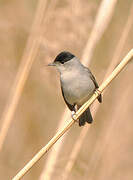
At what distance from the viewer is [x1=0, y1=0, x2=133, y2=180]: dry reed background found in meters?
2.84

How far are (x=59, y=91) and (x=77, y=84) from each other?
71 cm

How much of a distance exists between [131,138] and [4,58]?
146 cm

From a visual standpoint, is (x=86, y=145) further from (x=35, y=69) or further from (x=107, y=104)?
(x=35, y=69)

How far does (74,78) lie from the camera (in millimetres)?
2975

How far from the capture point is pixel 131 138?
12.4 ft

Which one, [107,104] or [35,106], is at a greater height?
[107,104]

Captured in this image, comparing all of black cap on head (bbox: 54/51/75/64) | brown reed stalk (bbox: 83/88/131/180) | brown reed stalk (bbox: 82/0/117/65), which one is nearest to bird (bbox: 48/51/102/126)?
black cap on head (bbox: 54/51/75/64)

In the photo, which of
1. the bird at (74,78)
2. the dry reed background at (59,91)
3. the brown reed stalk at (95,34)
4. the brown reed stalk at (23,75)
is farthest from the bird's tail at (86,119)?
the brown reed stalk at (23,75)

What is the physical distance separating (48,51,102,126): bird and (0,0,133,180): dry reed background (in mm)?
81

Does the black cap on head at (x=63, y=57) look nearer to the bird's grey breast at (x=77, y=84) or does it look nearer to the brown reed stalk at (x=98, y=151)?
the bird's grey breast at (x=77, y=84)

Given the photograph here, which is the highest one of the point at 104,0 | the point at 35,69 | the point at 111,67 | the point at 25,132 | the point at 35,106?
the point at 104,0

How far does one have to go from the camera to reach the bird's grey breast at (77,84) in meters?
2.97

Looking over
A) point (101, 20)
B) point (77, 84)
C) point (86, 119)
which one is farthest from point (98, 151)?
point (101, 20)

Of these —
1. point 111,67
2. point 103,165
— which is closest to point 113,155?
point 103,165
